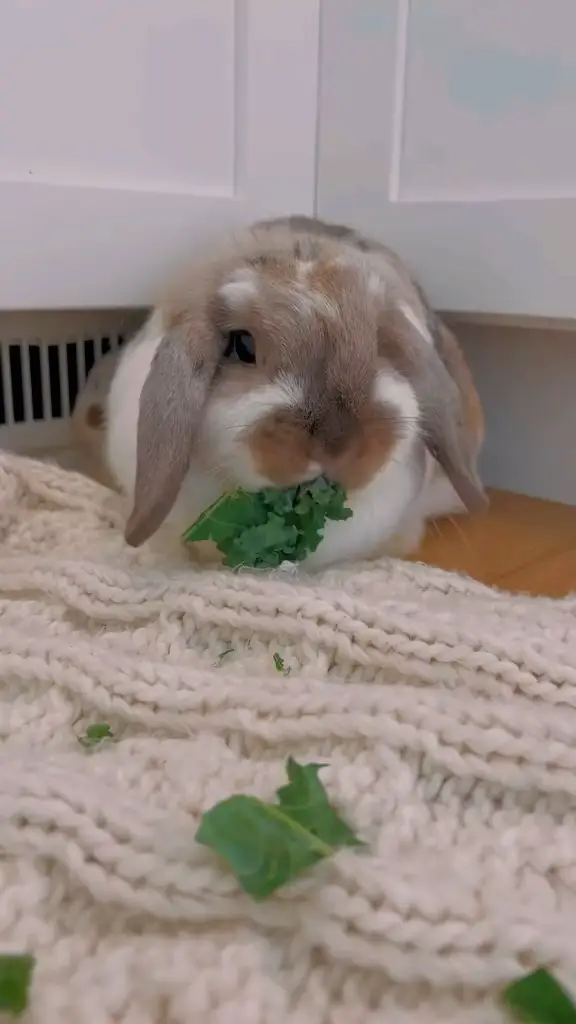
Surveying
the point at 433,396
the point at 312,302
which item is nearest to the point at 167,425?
the point at 312,302

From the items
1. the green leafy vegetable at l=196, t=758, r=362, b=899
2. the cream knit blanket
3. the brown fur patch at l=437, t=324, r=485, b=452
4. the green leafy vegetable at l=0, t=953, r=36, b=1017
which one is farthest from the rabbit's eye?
the green leafy vegetable at l=0, t=953, r=36, b=1017

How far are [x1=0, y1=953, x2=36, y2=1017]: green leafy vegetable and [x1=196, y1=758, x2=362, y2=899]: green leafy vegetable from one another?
0.12 m

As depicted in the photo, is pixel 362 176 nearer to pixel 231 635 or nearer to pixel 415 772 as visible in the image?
pixel 231 635

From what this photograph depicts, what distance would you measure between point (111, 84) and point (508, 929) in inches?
45.0

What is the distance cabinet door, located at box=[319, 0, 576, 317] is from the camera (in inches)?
48.1

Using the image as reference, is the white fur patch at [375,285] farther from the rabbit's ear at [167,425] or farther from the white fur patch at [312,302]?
the rabbit's ear at [167,425]

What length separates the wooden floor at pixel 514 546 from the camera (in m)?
1.18

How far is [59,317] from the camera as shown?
1.51m

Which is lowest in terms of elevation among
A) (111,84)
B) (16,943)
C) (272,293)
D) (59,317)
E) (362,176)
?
(16,943)

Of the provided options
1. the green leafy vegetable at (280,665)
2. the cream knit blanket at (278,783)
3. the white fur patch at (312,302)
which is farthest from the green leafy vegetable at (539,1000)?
the white fur patch at (312,302)

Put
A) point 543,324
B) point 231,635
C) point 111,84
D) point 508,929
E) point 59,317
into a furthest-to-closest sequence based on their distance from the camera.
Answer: point 59,317 < point 543,324 < point 111,84 < point 231,635 < point 508,929

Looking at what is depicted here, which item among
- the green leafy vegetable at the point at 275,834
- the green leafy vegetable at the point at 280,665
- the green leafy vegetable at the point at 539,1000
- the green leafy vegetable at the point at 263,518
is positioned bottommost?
the green leafy vegetable at the point at 280,665

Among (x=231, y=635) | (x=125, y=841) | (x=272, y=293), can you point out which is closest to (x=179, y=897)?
(x=125, y=841)

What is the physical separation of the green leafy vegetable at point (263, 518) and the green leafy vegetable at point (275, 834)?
0.37 m
